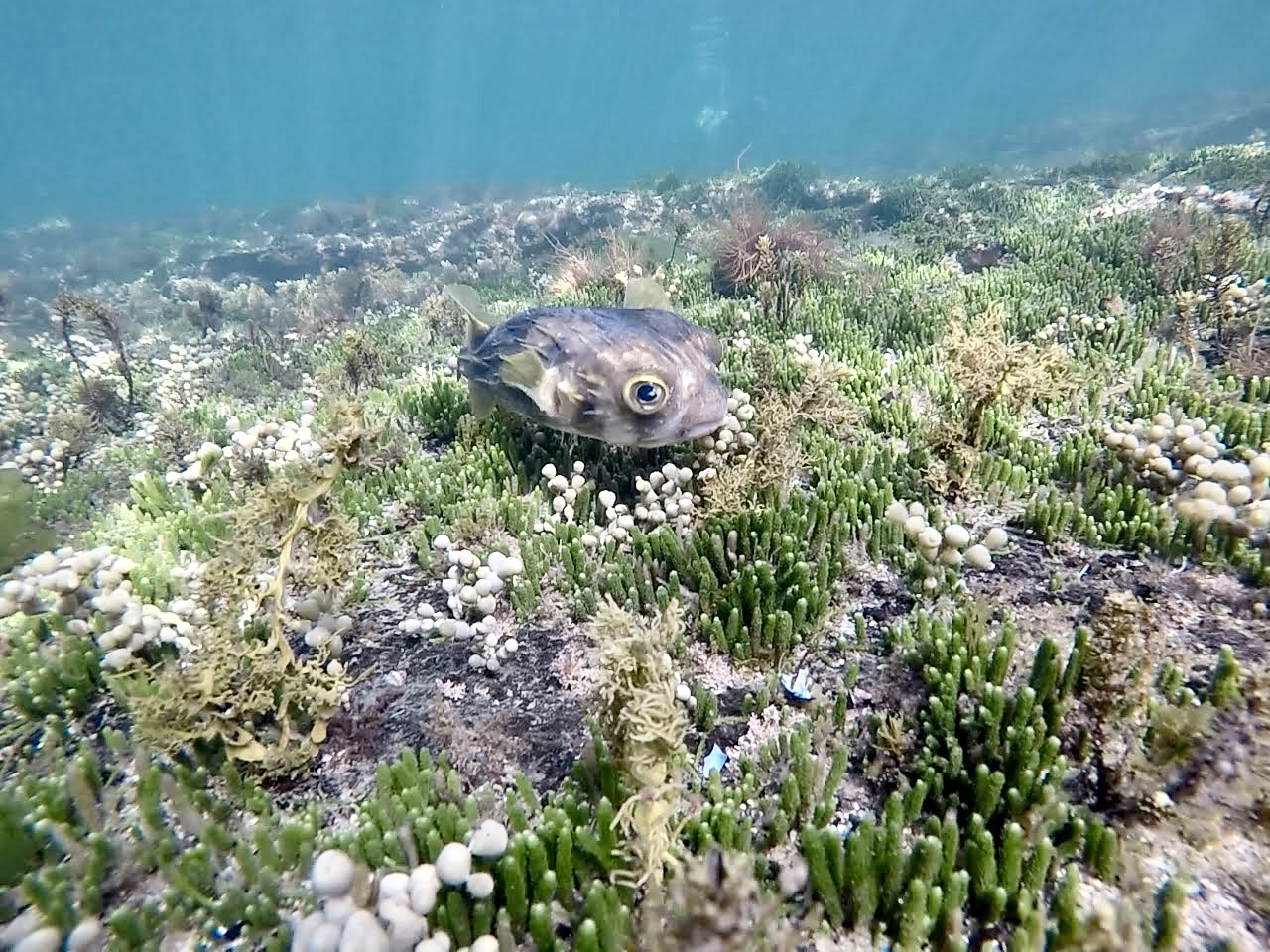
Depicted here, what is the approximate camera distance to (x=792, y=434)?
5410 millimetres

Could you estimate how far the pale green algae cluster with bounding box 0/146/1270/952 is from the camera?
8.50ft

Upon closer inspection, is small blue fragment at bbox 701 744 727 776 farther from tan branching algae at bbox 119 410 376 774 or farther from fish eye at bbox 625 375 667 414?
fish eye at bbox 625 375 667 414

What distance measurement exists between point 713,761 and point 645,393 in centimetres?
251

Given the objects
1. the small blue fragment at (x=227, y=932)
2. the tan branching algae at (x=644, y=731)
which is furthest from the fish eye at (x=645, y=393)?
the small blue fragment at (x=227, y=932)

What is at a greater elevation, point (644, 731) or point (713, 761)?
point (644, 731)

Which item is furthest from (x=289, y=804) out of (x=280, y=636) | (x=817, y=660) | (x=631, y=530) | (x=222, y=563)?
(x=817, y=660)

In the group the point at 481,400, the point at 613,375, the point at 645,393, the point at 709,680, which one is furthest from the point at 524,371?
the point at 709,680

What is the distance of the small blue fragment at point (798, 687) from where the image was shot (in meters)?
3.73

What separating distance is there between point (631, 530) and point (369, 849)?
9.22 ft

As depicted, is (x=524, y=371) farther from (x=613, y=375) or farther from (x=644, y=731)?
(x=644, y=731)

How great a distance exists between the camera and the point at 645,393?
4.68m

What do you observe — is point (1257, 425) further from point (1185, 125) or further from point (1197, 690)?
point (1185, 125)

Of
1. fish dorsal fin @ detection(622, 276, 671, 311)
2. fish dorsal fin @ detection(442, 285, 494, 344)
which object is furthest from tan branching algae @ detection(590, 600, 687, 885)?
fish dorsal fin @ detection(622, 276, 671, 311)

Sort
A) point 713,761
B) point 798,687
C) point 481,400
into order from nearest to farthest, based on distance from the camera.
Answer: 1. point 713,761
2. point 798,687
3. point 481,400
